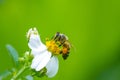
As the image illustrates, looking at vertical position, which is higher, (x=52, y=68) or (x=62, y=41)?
(x=62, y=41)

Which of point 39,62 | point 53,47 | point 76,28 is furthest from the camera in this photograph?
point 76,28

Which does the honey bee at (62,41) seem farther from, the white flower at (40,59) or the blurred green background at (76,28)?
the blurred green background at (76,28)

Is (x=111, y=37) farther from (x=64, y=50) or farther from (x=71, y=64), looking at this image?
(x=64, y=50)

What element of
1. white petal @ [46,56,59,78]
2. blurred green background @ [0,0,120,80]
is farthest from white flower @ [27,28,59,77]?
blurred green background @ [0,0,120,80]

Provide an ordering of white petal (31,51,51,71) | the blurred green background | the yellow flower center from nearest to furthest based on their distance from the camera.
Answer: white petal (31,51,51,71), the yellow flower center, the blurred green background

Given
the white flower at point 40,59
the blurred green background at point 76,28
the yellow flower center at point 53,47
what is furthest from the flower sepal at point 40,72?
the blurred green background at point 76,28

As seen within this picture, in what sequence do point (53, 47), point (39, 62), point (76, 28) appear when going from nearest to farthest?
point (39, 62) → point (53, 47) → point (76, 28)

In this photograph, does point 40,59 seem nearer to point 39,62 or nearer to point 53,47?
point 39,62

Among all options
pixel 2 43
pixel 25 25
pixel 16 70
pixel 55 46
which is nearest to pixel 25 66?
pixel 16 70

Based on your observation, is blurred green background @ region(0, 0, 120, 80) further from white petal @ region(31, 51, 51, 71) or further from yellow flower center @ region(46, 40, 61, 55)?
white petal @ region(31, 51, 51, 71)

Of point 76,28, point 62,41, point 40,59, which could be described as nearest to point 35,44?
point 40,59
